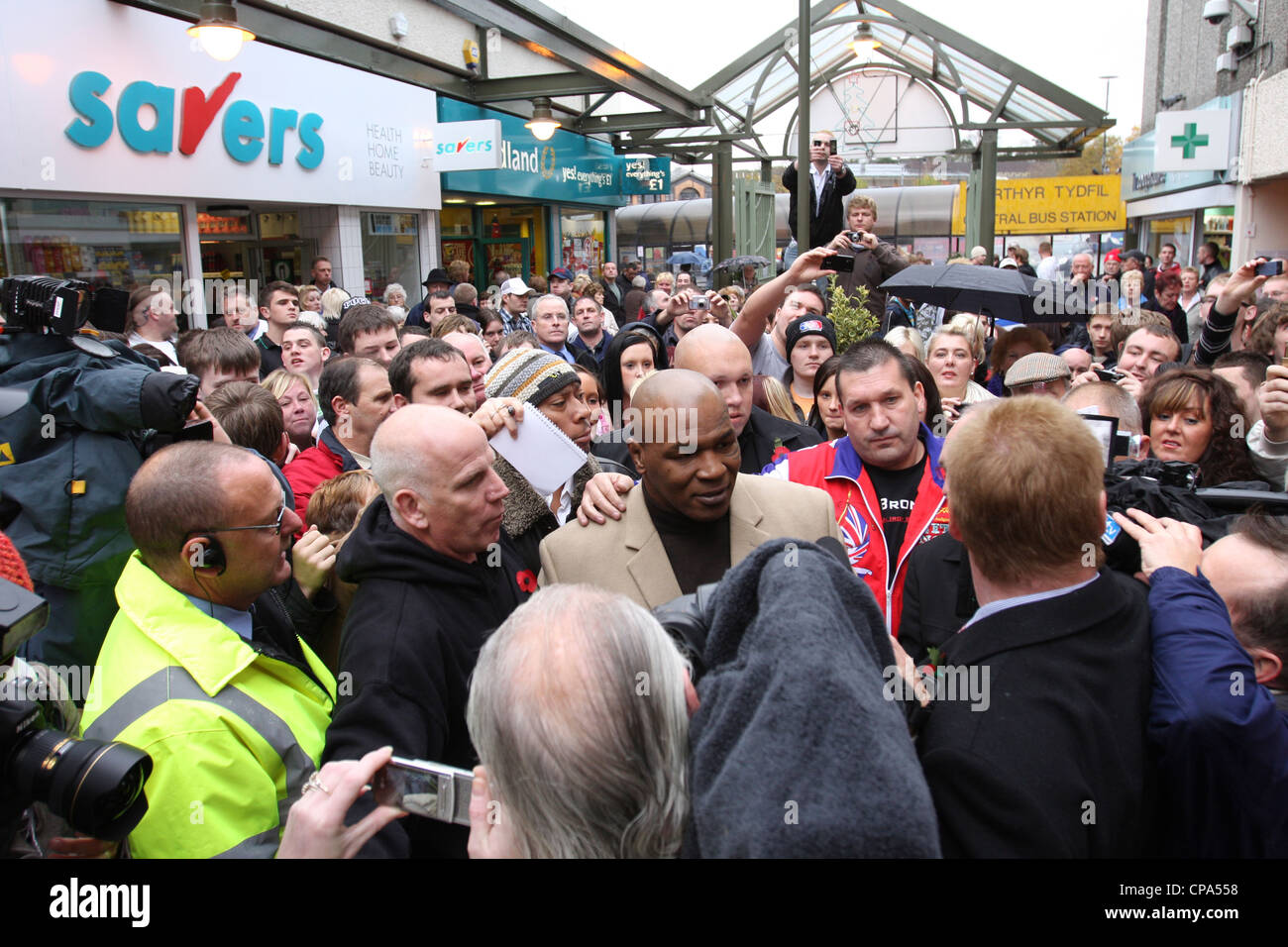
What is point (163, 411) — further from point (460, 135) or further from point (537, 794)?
point (460, 135)

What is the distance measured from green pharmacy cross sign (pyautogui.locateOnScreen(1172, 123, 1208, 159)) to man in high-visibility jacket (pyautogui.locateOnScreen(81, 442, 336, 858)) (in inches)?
768

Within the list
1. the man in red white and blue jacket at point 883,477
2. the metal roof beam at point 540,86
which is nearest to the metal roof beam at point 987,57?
the metal roof beam at point 540,86

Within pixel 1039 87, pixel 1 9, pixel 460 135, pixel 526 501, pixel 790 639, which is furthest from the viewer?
pixel 1039 87

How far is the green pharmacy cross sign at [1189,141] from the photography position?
16.8 metres

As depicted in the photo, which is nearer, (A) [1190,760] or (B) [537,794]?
(B) [537,794]

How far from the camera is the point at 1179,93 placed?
23.3 metres

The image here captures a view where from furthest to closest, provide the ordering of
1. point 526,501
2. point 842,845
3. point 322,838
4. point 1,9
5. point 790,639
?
point 1,9 < point 526,501 < point 322,838 < point 790,639 < point 842,845

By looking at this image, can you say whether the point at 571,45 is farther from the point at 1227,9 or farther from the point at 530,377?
the point at 1227,9

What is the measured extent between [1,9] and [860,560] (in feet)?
27.1

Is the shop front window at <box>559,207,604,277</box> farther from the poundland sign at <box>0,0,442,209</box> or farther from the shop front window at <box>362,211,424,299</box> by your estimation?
the poundland sign at <box>0,0,442,209</box>

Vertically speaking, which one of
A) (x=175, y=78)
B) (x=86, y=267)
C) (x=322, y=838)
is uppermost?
(x=175, y=78)

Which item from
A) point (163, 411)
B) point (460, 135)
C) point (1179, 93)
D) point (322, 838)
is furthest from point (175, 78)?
point (1179, 93)

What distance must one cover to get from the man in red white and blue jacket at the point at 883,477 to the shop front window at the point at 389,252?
10245 millimetres

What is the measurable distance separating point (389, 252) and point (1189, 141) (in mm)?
15022
